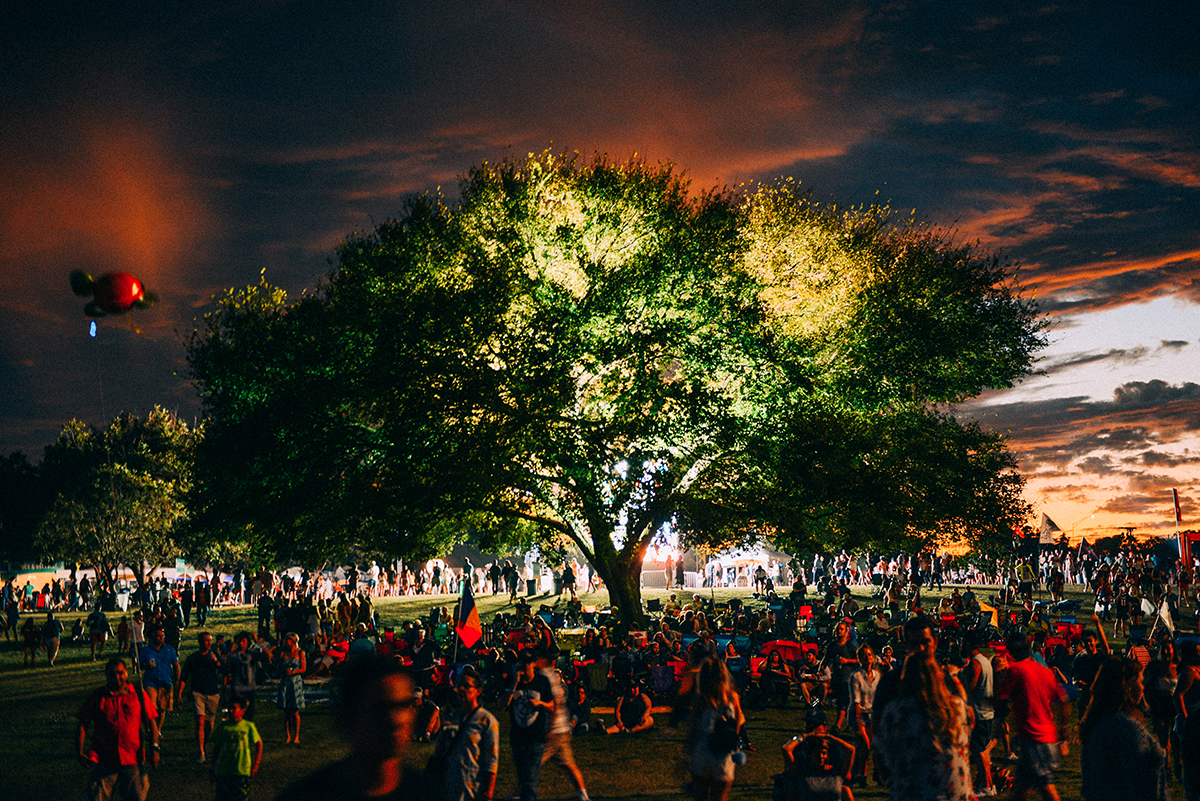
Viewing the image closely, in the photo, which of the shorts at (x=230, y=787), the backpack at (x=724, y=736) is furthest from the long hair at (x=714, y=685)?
the shorts at (x=230, y=787)

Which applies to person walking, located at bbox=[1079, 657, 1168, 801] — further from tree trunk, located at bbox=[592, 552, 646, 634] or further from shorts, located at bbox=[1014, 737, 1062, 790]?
tree trunk, located at bbox=[592, 552, 646, 634]

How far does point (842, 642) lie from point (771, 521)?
389 inches

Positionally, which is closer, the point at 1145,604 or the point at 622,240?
the point at 1145,604

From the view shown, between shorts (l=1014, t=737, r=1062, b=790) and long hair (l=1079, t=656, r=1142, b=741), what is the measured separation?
7.30ft

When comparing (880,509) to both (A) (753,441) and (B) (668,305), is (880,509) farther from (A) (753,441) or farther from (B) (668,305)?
(B) (668,305)

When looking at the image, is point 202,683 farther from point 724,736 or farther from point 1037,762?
point 1037,762

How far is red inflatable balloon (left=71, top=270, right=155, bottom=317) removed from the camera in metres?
17.3

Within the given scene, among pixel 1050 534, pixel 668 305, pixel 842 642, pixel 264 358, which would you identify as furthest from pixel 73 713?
pixel 1050 534

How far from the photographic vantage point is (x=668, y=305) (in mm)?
26234

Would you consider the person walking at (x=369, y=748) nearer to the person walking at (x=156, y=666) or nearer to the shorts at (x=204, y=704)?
the person walking at (x=156, y=666)

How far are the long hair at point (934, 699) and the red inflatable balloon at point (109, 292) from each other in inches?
629

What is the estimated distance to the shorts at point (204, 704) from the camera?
13961 mm


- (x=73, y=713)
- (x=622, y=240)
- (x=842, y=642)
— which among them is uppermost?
(x=622, y=240)

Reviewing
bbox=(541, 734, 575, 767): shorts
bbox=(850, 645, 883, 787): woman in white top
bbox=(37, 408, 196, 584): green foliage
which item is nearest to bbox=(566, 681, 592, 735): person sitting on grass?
bbox=(850, 645, 883, 787): woman in white top
